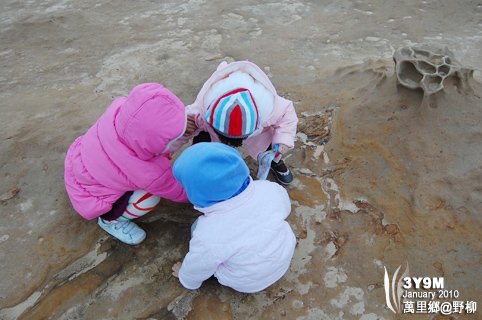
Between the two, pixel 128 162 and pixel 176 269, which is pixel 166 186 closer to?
pixel 128 162

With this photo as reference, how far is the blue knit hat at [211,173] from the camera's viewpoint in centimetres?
151

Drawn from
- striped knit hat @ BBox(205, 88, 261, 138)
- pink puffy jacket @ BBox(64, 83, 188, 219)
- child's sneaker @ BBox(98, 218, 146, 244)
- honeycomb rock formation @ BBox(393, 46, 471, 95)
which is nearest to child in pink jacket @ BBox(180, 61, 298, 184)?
striped knit hat @ BBox(205, 88, 261, 138)

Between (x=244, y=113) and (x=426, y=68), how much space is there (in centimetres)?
130

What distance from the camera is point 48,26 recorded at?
405 centimetres

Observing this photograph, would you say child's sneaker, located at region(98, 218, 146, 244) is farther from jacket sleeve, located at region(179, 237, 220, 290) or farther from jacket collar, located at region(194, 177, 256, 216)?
jacket collar, located at region(194, 177, 256, 216)

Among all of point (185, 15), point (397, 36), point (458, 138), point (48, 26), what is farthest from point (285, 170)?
point (48, 26)

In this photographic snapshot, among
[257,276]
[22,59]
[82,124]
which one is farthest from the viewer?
[22,59]

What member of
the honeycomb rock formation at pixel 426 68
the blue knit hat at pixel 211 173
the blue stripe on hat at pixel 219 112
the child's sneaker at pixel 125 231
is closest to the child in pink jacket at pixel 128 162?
the child's sneaker at pixel 125 231

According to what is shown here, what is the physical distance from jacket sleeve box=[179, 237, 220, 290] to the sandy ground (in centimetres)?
17

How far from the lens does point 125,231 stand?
1993 mm

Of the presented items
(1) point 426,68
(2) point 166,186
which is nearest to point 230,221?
(2) point 166,186

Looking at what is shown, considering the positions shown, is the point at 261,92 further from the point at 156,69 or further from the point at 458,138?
the point at 156,69

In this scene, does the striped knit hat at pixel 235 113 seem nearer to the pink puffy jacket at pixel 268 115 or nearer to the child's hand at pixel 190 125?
the pink puffy jacket at pixel 268 115

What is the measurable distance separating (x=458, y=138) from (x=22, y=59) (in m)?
3.58
